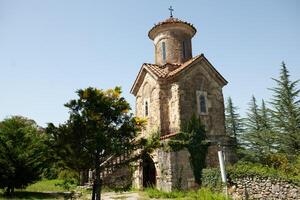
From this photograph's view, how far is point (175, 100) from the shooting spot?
18906 millimetres

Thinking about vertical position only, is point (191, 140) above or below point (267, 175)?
above

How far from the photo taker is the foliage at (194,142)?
16.9 m

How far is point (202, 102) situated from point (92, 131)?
35.4ft

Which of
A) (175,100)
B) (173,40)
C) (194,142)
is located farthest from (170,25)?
(194,142)

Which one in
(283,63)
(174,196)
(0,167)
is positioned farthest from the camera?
(283,63)

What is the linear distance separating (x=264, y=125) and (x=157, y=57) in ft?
63.1

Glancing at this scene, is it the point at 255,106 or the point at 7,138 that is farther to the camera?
the point at 255,106

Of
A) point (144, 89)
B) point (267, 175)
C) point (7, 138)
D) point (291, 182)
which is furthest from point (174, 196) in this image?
point (7, 138)

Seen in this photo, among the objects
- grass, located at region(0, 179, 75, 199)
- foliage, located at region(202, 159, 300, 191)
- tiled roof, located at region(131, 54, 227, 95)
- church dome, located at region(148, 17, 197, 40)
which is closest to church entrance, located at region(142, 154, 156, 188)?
foliage, located at region(202, 159, 300, 191)

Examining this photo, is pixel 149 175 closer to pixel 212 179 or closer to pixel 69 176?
pixel 212 179

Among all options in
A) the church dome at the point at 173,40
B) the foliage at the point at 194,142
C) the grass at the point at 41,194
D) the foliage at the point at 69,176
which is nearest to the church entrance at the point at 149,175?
the foliage at the point at 194,142

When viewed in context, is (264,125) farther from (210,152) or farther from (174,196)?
(174,196)

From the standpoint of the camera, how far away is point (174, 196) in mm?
15336

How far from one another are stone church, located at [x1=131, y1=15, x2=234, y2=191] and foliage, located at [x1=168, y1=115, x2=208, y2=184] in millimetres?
334
